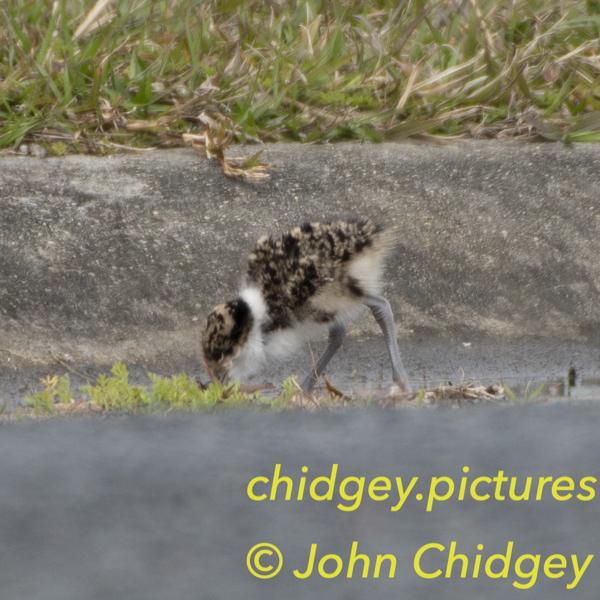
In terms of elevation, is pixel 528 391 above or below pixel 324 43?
below

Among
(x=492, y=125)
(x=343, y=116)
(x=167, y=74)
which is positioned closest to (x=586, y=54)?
(x=492, y=125)

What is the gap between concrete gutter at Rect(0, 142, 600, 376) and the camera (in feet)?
20.0

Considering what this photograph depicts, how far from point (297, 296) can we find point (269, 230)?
819 millimetres

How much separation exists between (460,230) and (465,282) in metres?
0.27

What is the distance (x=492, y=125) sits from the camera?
284 inches

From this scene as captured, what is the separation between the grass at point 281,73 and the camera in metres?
6.81

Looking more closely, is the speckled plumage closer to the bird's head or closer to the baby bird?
the baby bird

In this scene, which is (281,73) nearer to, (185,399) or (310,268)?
(310,268)

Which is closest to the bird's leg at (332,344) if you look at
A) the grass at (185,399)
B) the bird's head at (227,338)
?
the bird's head at (227,338)

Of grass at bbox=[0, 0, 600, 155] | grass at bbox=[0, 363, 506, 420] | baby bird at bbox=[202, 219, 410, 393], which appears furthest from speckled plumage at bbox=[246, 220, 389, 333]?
grass at bbox=[0, 0, 600, 155]

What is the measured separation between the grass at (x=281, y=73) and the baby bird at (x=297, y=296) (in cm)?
125

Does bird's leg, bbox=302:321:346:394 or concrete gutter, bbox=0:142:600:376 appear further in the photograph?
concrete gutter, bbox=0:142:600:376

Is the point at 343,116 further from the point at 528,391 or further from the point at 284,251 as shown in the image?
the point at 528,391

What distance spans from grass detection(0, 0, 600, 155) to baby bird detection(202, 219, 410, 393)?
49.4 inches
